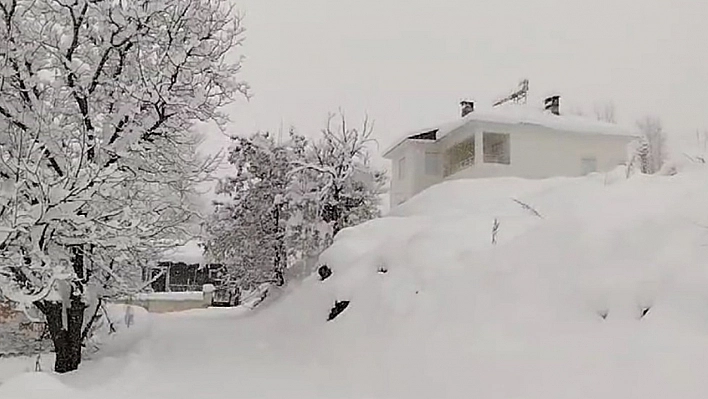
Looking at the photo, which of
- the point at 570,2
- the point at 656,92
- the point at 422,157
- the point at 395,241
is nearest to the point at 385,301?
the point at 395,241

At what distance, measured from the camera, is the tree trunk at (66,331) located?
10180mm

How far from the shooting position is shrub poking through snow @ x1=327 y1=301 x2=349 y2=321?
11283 mm

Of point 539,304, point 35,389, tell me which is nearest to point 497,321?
point 539,304

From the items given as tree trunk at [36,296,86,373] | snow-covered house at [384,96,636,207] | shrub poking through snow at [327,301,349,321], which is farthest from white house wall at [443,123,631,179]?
tree trunk at [36,296,86,373]

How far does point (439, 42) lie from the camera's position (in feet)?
91.9

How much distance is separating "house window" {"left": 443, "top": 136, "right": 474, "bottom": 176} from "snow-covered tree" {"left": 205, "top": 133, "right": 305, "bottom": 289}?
6.40 meters

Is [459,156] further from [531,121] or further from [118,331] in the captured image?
[118,331]

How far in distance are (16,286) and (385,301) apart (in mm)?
4979

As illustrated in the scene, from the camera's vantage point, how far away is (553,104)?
24.5 m

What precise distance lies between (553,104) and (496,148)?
3582mm

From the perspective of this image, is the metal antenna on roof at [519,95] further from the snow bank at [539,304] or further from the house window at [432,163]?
the snow bank at [539,304]

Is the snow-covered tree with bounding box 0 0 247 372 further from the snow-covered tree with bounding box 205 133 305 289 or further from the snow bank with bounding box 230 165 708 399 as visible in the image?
the snow-covered tree with bounding box 205 133 305 289

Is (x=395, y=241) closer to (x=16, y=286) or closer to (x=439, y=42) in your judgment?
(x=16, y=286)

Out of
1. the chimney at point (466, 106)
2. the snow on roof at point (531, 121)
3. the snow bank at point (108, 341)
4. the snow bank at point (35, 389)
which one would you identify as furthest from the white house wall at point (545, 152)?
the snow bank at point (35, 389)
